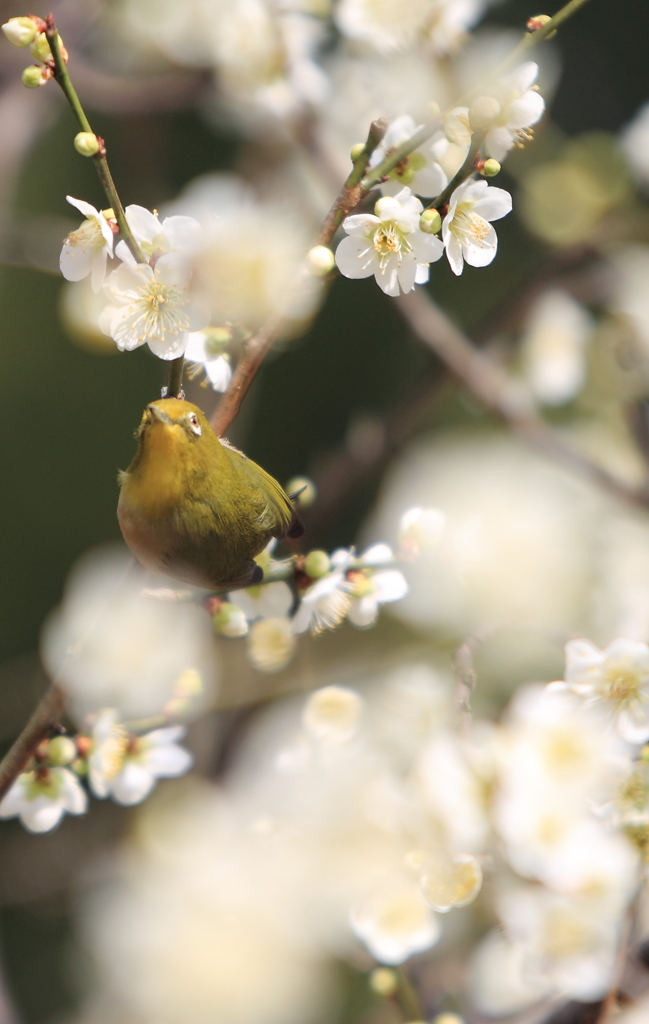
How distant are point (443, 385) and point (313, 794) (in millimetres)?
496

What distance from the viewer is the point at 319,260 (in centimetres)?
45

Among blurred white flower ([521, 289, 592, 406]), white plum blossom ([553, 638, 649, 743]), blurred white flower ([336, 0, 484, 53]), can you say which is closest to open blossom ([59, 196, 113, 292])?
white plum blossom ([553, 638, 649, 743])

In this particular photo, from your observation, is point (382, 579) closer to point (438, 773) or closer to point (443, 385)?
point (438, 773)

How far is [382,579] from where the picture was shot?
576mm

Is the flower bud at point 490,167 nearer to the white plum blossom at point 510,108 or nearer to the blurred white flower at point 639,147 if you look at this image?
the white plum blossom at point 510,108

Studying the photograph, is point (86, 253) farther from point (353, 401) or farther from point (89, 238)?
point (353, 401)

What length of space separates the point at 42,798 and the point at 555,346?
89cm

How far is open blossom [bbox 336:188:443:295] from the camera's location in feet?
1.48

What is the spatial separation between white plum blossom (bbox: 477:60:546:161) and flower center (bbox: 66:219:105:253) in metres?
0.20

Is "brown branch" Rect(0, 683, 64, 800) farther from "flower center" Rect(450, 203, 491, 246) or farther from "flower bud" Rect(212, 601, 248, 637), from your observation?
"flower center" Rect(450, 203, 491, 246)

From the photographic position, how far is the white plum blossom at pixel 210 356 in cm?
50

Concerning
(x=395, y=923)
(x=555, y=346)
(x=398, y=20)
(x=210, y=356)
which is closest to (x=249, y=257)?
(x=398, y=20)

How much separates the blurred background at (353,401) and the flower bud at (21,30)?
325mm

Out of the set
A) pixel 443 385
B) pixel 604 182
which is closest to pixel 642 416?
pixel 443 385
